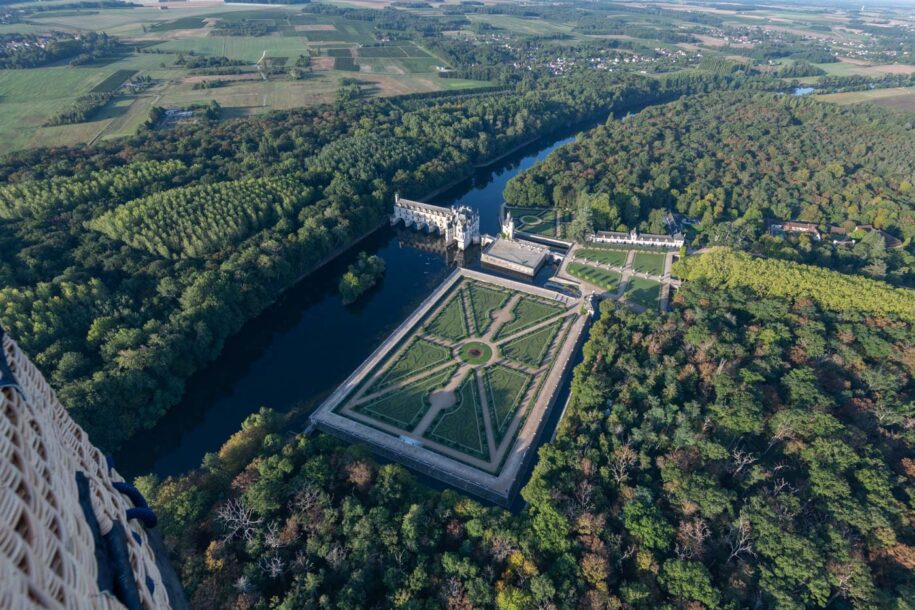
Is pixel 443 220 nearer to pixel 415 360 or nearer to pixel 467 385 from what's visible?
pixel 415 360

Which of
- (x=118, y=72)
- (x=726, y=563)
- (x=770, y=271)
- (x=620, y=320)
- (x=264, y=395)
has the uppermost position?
(x=118, y=72)

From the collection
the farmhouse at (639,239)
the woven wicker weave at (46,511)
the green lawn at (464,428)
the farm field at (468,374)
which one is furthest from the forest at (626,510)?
the farmhouse at (639,239)

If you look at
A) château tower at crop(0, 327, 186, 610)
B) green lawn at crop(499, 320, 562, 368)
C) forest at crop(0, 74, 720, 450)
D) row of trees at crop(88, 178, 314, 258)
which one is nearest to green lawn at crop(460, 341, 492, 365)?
green lawn at crop(499, 320, 562, 368)

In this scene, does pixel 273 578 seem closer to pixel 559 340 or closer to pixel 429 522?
pixel 429 522

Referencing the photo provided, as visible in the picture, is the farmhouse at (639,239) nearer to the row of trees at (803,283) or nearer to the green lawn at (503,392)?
the row of trees at (803,283)

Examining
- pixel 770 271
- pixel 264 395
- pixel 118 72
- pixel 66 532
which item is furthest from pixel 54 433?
pixel 118 72

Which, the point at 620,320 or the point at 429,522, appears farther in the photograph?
the point at 620,320

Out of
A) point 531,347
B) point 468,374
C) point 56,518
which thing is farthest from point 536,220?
point 56,518

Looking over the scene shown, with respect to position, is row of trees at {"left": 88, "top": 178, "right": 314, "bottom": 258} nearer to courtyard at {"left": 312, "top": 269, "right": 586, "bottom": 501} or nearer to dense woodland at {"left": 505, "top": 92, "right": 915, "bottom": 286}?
courtyard at {"left": 312, "top": 269, "right": 586, "bottom": 501}
